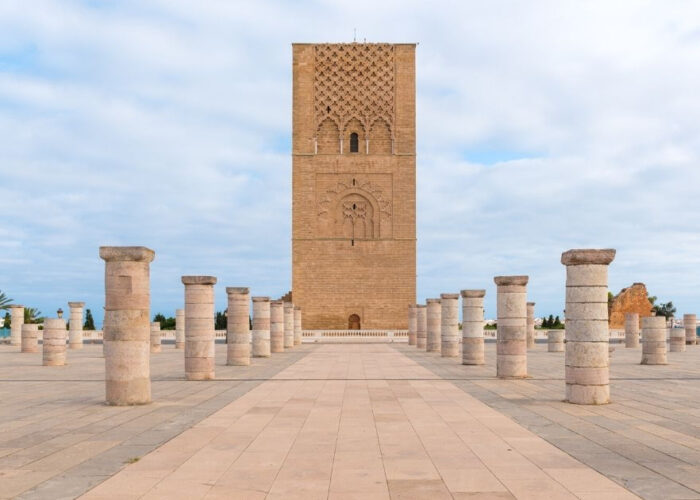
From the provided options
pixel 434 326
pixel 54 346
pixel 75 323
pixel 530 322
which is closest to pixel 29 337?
pixel 75 323

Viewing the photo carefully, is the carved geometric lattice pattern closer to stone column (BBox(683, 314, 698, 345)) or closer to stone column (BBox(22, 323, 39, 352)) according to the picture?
stone column (BBox(683, 314, 698, 345))

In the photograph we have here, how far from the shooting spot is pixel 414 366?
50.4 feet

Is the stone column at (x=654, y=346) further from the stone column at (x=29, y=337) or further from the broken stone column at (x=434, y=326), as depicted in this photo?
the stone column at (x=29, y=337)

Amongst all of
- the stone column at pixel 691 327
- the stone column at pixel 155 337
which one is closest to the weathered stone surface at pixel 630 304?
the stone column at pixel 691 327

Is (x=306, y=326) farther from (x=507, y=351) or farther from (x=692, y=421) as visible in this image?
(x=692, y=421)

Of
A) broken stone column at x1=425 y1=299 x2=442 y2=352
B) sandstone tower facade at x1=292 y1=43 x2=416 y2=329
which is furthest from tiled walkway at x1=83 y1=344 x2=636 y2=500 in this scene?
sandstone tower facade at x1=292 y1=43 x2=416 y2=329

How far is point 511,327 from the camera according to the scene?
12.5 metres

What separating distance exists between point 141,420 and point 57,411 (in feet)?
4.43

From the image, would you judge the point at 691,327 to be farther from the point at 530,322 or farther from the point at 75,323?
the point at 75,323

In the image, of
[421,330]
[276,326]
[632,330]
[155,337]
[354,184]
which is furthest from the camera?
[354,184]

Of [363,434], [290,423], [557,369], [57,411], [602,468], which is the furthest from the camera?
[557,369]

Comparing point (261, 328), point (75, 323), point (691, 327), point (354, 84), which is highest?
point (354, 84)

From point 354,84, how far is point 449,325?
22.2 m

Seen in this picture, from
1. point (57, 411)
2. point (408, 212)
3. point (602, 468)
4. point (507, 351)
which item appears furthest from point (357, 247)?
point (602, 468)
